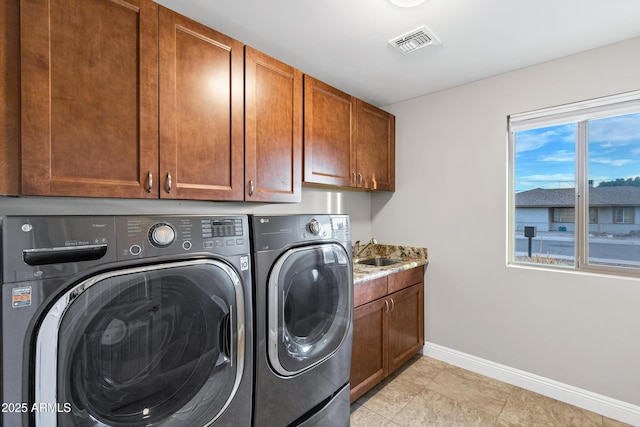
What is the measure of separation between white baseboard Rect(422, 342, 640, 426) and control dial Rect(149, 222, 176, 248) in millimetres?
2587

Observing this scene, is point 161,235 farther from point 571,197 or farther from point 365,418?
point 571,197

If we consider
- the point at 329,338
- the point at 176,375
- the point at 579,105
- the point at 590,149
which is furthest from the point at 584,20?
the point at 176,375

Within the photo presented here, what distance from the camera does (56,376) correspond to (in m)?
0.80

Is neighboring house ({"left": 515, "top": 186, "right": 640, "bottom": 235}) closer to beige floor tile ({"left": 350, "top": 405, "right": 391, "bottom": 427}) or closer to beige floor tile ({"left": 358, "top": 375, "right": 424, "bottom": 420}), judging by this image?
beige floor tile ({"left": 358, "top": 375, "right": 424, "bottom": 420})

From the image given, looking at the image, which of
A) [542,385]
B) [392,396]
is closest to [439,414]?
[392,396]

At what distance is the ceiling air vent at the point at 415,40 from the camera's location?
5.88 ft

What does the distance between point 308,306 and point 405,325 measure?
52.6 inches

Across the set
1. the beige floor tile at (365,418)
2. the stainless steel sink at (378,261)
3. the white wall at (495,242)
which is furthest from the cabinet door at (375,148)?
the beige floor tile at (365,418)

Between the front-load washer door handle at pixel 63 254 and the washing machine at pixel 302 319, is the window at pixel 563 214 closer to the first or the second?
the washing machine at pixel 302 319

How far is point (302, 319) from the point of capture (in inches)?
58.2

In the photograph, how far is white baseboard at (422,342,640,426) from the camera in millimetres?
1922

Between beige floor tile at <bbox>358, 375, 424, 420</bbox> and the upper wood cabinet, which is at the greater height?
the upper wood cabinet

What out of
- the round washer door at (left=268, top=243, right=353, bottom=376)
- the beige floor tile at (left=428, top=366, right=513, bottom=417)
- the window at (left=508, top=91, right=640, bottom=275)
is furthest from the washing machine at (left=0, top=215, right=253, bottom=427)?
the window at (left=508, top=91, right=640, bottom=275)

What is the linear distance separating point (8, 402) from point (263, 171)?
4.49ft
